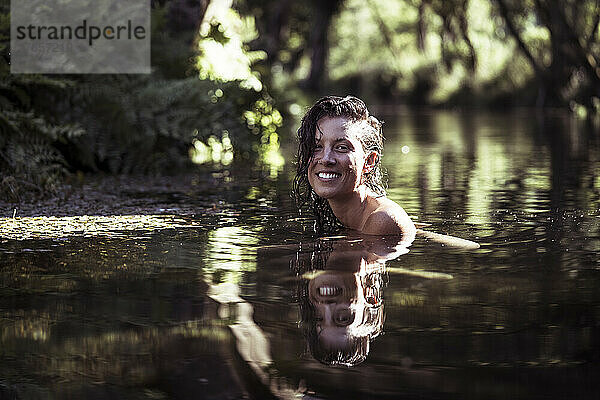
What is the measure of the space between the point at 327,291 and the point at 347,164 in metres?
1.48

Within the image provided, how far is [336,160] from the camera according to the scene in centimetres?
532

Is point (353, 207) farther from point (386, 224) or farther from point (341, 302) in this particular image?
point (341, 302)

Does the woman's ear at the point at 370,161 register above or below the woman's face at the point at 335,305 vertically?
above

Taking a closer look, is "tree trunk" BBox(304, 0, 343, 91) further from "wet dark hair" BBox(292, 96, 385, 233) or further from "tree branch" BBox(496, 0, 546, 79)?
"wet dark hair" BBox(292, 96, 385, 233)

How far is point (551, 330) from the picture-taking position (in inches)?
128

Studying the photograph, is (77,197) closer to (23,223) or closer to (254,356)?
(23,223)

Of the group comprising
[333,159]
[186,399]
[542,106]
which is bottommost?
[186,399]

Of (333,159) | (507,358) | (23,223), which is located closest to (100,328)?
(507,358)

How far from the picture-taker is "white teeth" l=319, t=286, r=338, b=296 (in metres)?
3.86

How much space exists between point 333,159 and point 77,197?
7.58ft

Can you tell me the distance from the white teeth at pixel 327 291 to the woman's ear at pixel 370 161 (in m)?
1.56

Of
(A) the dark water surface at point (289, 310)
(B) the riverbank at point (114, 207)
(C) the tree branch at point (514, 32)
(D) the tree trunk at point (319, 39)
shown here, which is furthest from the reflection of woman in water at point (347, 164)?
(D) the tree trunk at point (319, 39)

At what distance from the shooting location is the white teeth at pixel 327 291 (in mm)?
3857

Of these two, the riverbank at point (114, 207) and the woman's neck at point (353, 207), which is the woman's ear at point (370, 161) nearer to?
the woman's neck at point (353, 207)
